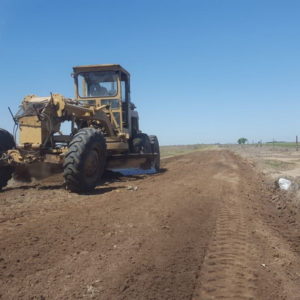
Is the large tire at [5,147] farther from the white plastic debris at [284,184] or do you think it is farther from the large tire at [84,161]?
the white plastic debris at [284,184]

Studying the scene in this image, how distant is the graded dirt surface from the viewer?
12.3ft

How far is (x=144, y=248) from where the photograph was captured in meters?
4.84

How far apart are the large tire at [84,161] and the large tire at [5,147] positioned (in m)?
1.78

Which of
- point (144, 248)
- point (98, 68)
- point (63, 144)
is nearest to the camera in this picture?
point (144, 248)

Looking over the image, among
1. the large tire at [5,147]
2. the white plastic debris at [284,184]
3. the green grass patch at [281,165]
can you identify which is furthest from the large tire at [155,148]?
the green grass patch at [281,165]

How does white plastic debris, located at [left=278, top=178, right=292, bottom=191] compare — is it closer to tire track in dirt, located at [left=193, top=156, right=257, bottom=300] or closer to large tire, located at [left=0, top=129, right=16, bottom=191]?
tire track in dirt, located at [left=193, top=156, right=257, bottom=300]

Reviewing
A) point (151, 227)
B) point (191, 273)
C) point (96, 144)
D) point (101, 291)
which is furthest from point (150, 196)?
point (101, 291)

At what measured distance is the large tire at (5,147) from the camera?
9.55 meters

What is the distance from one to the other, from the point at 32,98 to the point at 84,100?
3027mm

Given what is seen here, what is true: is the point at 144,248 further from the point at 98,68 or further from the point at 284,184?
the point at 98,68

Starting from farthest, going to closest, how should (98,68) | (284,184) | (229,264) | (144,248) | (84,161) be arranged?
1. (98,68)
2. (284,184)
3. (84,161)
4. (144,248)
5. (229,264)

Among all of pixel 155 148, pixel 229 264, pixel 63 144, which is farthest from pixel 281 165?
pixel 229 264

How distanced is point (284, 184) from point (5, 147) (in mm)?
8133

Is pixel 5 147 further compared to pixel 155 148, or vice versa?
pixel 155 148
